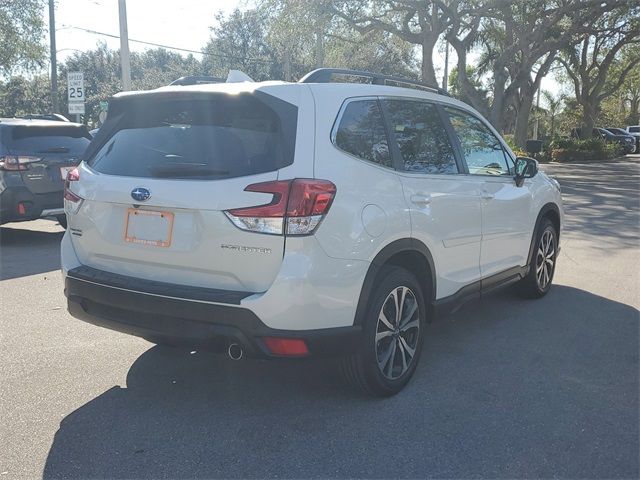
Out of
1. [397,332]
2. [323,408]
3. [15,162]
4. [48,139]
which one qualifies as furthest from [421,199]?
[48,139]

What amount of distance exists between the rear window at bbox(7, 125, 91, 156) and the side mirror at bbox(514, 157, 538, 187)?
617 centimetres

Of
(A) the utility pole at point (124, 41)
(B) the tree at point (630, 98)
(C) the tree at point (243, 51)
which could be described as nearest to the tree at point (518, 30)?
(A) the utility pole at point (124, 41)

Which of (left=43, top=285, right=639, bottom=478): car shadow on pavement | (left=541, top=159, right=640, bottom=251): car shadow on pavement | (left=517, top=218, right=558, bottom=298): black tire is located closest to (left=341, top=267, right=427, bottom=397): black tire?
(left=43, top=285, right=639, bottom=478): car shadow on pavement

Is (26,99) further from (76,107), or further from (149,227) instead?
(149,227)

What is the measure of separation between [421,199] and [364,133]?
0.56 m

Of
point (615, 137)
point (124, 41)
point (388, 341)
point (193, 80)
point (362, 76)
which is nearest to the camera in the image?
point (388, 341)

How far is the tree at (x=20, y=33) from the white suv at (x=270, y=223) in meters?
25.6

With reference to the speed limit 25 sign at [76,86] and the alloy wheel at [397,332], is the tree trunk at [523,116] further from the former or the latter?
the alloy wheel at [397,332]

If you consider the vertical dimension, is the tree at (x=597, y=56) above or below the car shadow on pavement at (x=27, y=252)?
above

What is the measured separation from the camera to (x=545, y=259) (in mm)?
5898

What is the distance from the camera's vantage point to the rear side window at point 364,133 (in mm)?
3453

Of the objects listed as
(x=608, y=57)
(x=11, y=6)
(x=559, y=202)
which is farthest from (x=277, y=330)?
(x=608, y=57)

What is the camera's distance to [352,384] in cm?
361

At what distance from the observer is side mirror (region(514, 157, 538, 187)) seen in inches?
205
